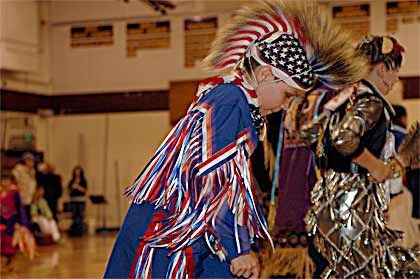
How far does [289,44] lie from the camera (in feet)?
8.48

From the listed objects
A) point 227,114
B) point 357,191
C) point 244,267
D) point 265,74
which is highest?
point 265,74

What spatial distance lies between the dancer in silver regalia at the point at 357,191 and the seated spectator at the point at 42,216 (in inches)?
347

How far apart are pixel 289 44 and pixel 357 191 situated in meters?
1.01

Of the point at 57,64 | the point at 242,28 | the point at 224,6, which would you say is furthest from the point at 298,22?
the point at 57,64

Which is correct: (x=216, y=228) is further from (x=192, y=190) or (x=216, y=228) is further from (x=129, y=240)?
(x=129, y=240)

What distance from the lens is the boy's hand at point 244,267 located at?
226 cm

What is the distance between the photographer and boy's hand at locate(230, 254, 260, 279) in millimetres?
2264

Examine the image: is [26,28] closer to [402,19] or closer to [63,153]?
[63,153]

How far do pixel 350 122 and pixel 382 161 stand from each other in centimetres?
30

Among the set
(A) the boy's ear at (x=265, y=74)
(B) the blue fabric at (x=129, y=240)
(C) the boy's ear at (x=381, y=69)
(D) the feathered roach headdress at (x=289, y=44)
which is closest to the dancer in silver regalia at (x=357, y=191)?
(C) the boy's ear at (x=381, y=69)

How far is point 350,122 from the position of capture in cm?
323

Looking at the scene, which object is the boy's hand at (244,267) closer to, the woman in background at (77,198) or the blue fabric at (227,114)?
the blue fabric at (227,114)

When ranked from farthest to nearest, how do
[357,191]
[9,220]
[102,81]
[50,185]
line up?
[102,81] < [50,185] < [9,220] < [357,191]

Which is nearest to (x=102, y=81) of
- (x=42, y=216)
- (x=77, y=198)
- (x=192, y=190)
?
(x=77, y=198)
